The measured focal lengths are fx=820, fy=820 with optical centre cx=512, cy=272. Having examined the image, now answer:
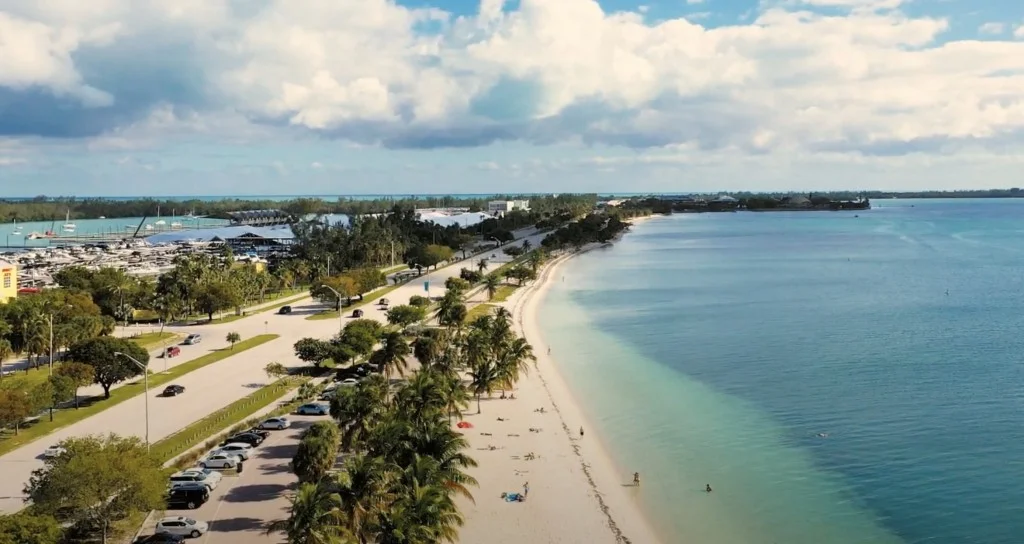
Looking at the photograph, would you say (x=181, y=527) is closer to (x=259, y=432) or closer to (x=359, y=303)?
(x=259, y=432)

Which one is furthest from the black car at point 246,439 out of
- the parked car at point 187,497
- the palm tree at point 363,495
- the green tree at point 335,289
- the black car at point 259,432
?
the green tree at point 335,289

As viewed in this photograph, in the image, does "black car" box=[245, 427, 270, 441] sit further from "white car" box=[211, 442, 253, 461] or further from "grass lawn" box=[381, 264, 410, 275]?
"grass lawn" box=[381, 264, 410, 275]

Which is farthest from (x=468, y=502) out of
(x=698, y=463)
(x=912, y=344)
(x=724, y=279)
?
(x=724, y=279)

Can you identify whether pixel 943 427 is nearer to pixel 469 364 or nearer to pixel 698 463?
pixel 698 463

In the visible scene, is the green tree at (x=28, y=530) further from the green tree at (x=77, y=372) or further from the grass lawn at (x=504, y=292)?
the grass lawn at (x=504, y=292)

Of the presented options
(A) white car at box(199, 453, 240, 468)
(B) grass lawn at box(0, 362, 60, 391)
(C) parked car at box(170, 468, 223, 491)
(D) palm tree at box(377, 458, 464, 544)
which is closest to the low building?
(B) grass lawn at box(0, 362, 60, 391)

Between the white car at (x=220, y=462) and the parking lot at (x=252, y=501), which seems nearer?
the parking lot at (x=252, y=501)
